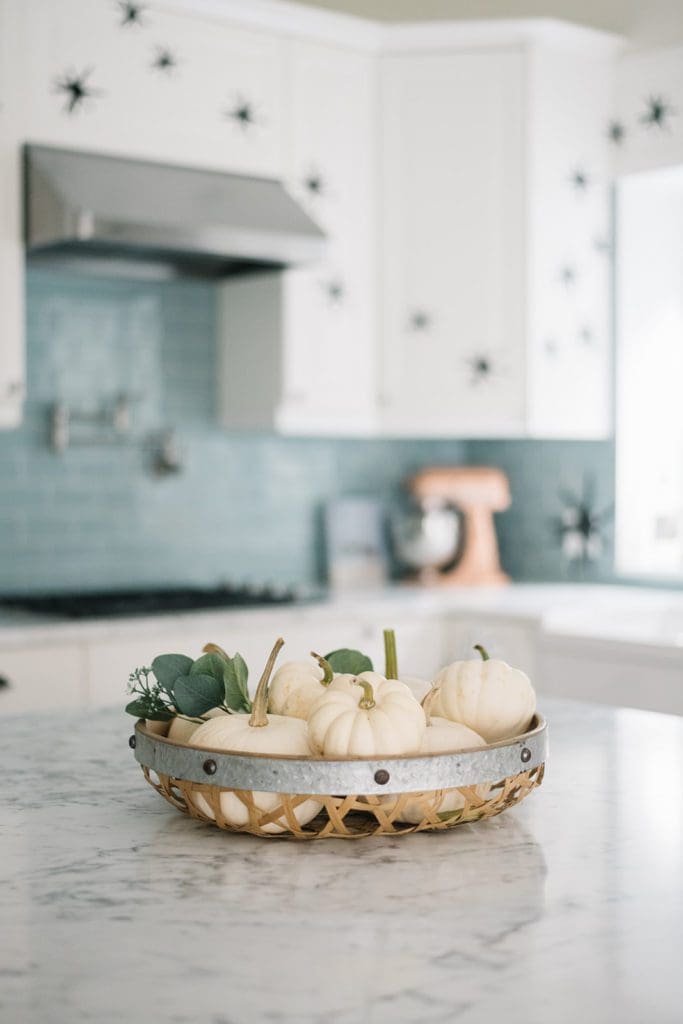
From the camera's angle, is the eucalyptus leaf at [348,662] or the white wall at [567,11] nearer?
A: the eucalyptus leaf at [348,662]

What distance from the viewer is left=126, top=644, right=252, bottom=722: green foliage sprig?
1.30 m

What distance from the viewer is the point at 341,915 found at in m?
1.04

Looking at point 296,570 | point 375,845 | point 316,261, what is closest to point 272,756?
point 375,845

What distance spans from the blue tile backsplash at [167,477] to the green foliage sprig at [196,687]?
2.58 m

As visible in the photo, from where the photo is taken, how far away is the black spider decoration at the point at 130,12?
355 centimetres

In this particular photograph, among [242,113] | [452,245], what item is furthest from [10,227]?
[452,245]

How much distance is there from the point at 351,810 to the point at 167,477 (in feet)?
9.85

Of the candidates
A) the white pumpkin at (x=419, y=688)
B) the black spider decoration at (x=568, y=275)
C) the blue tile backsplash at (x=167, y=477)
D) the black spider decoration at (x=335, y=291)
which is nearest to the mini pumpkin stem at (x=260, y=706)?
the white pumpkin at (x=419, y=688)

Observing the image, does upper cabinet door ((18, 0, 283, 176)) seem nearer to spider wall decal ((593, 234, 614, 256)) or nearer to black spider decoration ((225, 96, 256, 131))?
black spider decoration ((225, 96, 256, 131))

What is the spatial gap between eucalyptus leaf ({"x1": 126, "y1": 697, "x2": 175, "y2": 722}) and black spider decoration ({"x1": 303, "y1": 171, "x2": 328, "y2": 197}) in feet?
9.17

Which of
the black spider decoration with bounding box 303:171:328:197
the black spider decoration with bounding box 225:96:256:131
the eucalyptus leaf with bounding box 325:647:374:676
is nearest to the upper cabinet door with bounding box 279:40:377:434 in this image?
the black spider decoration with bounding box 303:171:328:197

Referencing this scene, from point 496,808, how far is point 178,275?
301 centimetres

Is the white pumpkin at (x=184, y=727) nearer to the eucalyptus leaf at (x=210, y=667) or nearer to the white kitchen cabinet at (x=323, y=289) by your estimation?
the eucalyptus leaf at (x=210, y=667)

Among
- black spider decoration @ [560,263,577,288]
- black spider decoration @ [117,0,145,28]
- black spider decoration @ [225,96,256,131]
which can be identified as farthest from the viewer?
black spider decoration @ [560,263,577,288]
